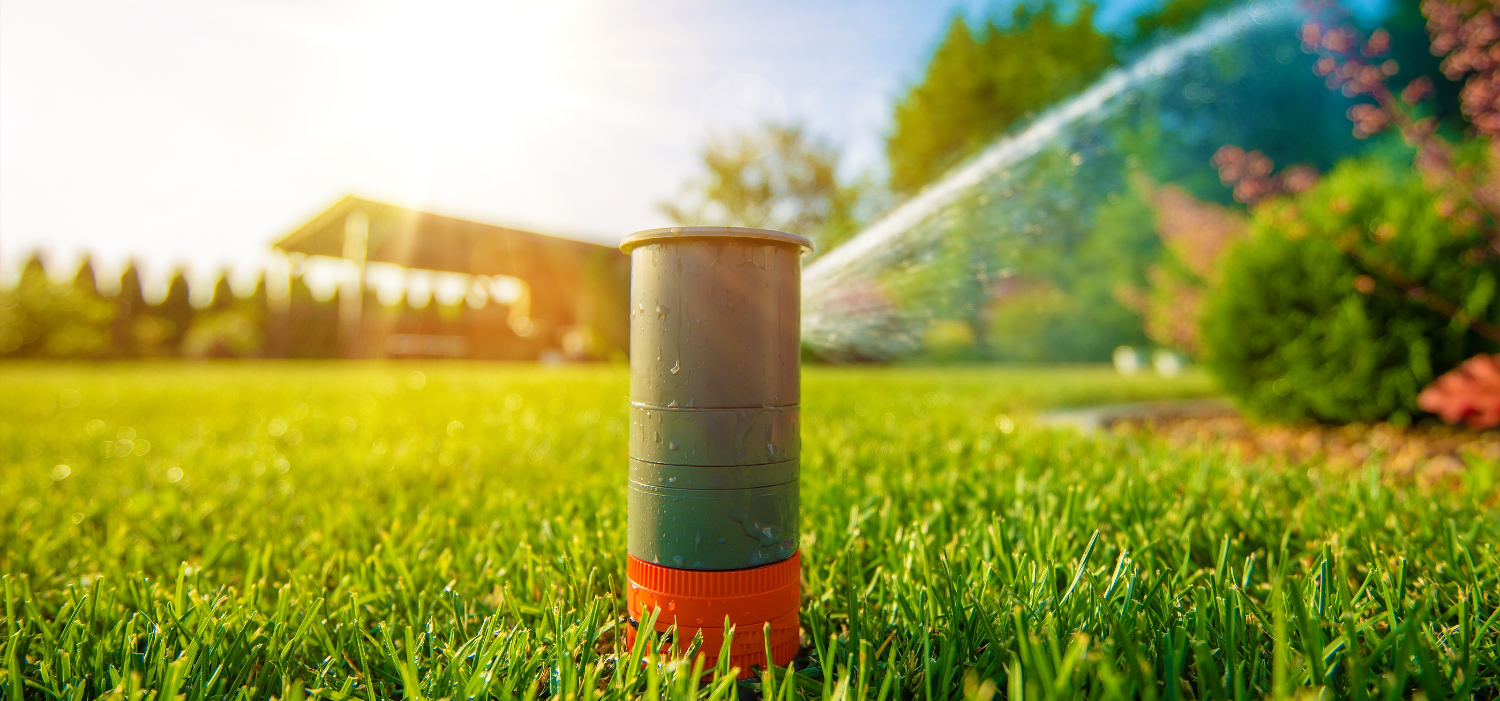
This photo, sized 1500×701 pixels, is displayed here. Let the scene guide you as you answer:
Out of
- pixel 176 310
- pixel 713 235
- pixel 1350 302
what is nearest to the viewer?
pixel 713 235

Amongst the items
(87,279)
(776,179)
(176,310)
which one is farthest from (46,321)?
(776,179)

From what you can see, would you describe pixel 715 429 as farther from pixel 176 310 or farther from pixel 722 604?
pixel 176 310

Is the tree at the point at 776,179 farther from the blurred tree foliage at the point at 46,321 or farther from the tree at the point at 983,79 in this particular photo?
the blurred tree foliage at the point at 46,321

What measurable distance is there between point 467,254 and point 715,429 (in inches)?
777

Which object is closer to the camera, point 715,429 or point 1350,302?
point 715,429

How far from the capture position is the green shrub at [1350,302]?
11.8 feet

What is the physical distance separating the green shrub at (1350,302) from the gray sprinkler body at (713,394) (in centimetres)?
341

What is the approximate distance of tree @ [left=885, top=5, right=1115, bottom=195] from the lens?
70.2 feet

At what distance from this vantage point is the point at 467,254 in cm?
1902

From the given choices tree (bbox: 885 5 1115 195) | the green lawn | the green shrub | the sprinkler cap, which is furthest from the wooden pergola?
the sprinkler cap

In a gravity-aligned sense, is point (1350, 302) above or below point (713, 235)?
above

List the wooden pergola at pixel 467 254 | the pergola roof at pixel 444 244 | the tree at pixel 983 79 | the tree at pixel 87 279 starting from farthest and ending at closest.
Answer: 1. the tree at pixel 983 79
2. the tree at pixel 87 279
3. the pergola roof at pixel 444 244
4. the wooden pergola at pixel 467 254

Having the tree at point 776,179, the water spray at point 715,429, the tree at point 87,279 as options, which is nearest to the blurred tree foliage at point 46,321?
the tree at point 87,279

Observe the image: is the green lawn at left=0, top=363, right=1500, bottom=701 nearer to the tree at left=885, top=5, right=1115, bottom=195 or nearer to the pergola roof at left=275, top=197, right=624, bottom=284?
the pergola roof at left=275, top=197, right=624, bottom=284
